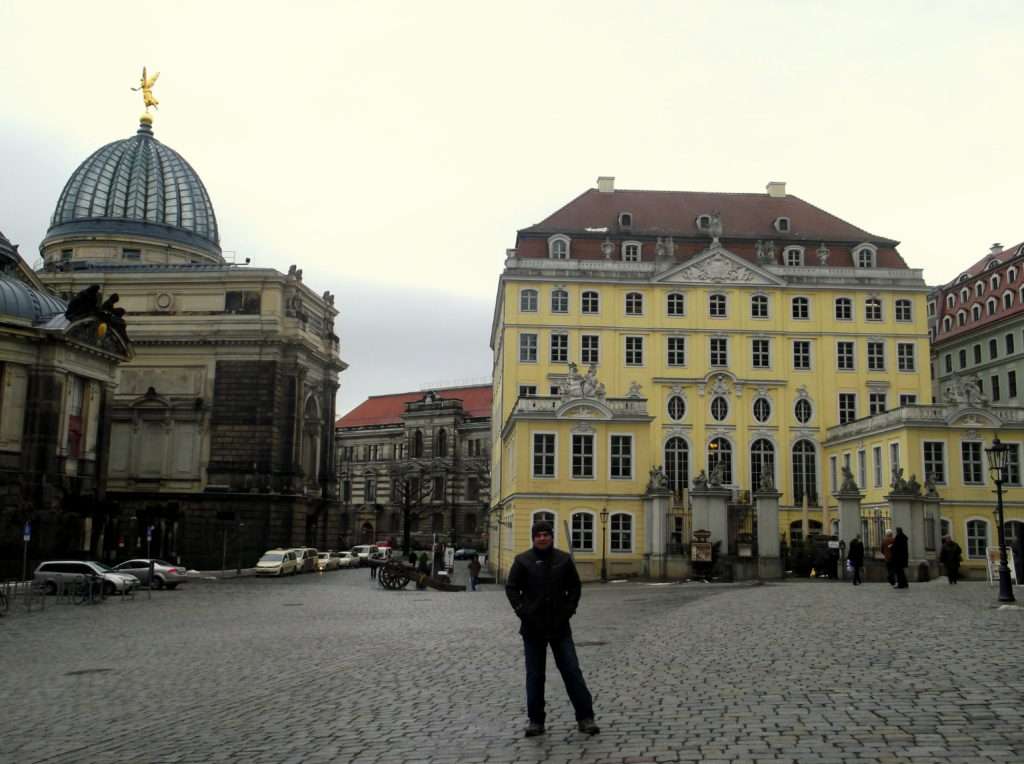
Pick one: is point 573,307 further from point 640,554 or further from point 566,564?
point 566,564

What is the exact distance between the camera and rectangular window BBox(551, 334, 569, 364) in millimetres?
61000

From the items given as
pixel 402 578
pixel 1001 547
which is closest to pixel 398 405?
pixel 402 578

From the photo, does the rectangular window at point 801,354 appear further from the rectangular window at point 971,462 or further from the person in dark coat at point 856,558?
the person in dark coat at point 856,558

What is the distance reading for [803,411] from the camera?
60.9 metres

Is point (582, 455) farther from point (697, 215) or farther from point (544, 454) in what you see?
point (697, 215)

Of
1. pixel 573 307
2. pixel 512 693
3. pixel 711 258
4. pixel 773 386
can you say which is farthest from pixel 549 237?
pixel 512 693

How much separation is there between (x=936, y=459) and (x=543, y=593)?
1729 inches

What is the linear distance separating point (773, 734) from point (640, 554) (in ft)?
127

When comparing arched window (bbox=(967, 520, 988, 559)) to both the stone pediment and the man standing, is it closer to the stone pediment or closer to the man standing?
the stone pediment

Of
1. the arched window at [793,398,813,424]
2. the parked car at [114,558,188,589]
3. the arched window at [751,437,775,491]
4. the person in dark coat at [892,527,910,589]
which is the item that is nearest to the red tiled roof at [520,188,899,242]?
the arched window at [793,398,813,424]

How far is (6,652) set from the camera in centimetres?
1988

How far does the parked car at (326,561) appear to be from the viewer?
66250 mm

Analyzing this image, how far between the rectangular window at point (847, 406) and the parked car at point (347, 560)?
1351 inches

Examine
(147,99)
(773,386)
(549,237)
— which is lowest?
(773,386)
